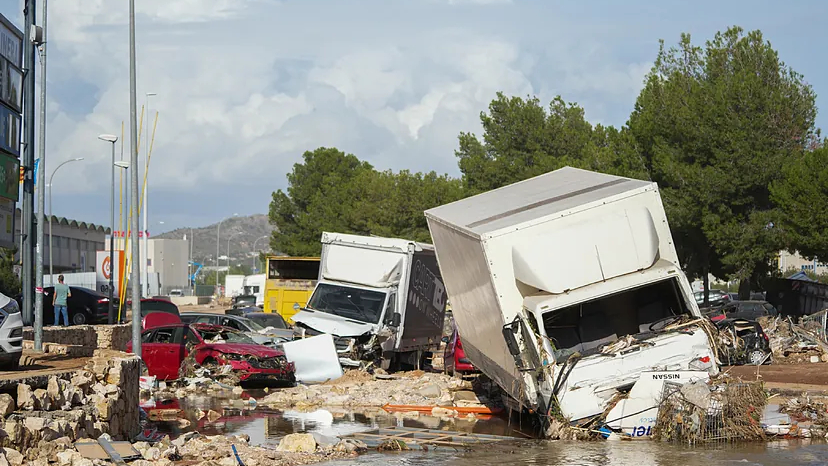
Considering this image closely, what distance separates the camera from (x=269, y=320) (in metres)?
30.5

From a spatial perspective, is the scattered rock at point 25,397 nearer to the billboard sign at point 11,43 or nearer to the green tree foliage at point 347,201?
the billboard sign at point 11,43

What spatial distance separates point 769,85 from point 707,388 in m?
28.5

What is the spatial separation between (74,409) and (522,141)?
42059 mm

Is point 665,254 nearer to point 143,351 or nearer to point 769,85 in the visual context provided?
point 143,351

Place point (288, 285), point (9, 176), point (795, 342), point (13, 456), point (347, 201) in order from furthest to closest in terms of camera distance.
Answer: point (347, 201) → point (288, 285) → point (795, 342) → point (9, 176) → point (13, 456)

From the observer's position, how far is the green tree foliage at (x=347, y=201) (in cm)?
5803

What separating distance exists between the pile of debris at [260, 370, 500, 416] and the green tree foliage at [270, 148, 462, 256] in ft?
106

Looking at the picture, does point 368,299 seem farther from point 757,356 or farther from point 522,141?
point 522,141

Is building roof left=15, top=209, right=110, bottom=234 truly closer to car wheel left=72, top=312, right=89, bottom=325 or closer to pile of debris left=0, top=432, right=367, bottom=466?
car wheel left=72, top=312, right=89, bottom=325

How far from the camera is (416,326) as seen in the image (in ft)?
79.6

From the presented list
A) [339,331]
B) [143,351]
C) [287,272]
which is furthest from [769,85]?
[143,351]

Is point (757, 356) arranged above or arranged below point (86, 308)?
below

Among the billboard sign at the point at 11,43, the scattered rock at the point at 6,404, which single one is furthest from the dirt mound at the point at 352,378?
the scattered rock at the point at 6,404

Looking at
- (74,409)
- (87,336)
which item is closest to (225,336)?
(87,336)
